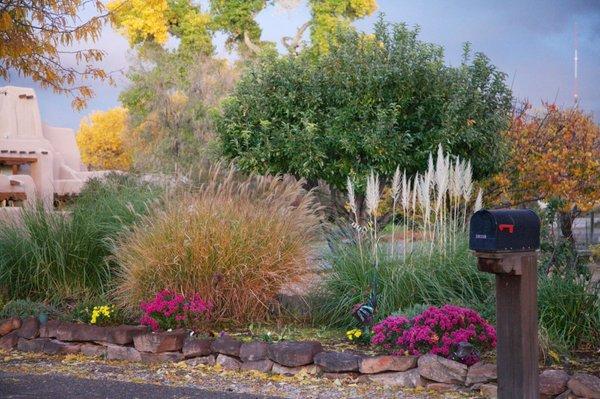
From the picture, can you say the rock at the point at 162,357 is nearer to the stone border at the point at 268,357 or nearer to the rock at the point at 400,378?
the stone border at the point at 268,357

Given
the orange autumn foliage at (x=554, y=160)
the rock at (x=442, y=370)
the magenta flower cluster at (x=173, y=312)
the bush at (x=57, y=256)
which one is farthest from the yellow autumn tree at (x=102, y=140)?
the rock at (x=442, y=370)

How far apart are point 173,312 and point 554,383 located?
11.8 ft

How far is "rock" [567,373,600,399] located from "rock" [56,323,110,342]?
4.22m

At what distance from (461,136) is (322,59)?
2.71 metres

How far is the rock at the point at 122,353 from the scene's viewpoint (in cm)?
762

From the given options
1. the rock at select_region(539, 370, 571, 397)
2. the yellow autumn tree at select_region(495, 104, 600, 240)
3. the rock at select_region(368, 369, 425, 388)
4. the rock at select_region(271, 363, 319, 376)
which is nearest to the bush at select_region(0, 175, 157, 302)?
the rock at select_region(271, 363, 319, 376)

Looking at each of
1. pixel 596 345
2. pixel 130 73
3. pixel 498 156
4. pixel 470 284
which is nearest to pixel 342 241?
pixel 470 284

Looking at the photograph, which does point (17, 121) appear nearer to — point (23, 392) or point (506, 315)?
point (23, 392)

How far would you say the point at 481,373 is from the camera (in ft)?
20.0

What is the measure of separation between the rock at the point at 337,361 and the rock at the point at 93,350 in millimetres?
2275

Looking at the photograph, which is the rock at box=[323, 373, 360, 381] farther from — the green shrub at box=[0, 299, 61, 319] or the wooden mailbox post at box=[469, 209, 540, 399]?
the green shrub at box=[0, 299, 61, 319]

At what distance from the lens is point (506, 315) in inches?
185

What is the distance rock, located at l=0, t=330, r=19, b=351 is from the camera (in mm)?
8289

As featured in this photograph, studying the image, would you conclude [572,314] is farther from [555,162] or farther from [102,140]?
[102,140]
